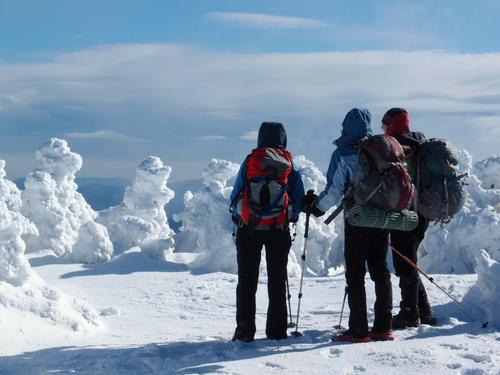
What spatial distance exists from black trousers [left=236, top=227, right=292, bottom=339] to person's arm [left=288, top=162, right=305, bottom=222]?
10.4 inches

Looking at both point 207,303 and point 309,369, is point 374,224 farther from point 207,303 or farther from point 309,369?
point 207,303

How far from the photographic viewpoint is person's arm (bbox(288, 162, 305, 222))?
7145 mm

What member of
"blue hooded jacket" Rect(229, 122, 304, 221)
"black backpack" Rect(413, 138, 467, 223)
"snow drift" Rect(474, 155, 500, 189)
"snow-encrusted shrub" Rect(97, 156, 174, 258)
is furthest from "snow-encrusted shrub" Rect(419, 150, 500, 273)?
"blue hooded jacket" Rect(229, 122, 304, 221)

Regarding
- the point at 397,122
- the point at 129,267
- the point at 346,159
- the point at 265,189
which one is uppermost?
the point at 397,122

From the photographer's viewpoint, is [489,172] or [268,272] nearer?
[268,272]

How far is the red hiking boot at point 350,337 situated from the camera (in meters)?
6.86

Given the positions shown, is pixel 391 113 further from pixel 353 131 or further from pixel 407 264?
pixel 407 264

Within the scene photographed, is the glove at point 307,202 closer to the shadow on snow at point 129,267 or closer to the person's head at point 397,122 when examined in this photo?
the person's head at point 397,122

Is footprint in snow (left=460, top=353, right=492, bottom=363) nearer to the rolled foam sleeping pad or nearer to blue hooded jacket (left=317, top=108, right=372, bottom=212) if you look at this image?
the rolled foam sleeping pad

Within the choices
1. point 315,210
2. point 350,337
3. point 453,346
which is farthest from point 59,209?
point 453,346

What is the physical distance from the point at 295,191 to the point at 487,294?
→ 10.5ft

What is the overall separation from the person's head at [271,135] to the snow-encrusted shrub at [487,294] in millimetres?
3546

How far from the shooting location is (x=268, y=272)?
716 cm

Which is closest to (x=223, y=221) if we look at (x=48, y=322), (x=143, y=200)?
(x=143, y=200)
